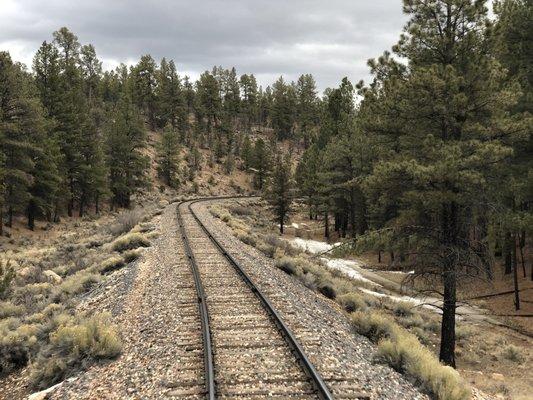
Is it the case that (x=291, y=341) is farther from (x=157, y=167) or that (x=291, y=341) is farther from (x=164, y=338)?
(x=157, y=167)

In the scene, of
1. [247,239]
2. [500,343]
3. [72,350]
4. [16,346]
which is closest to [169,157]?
[247,239]

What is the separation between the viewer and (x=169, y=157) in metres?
76.0

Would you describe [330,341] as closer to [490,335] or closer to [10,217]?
[490,335]

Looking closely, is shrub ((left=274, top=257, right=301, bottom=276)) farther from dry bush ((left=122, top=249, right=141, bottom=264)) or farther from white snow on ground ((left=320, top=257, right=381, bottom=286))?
white snow on ground ((left=320, top=257, right=381, bottom=286))

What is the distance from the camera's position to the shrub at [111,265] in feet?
58.4

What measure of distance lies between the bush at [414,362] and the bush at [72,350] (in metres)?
5.72

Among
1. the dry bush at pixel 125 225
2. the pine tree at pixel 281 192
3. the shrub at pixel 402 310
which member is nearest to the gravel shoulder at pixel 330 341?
the shrub at pixel 402 310

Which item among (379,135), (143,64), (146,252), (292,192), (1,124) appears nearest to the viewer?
(379,135)

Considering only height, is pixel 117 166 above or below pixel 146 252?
above

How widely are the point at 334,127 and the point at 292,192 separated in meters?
18.1

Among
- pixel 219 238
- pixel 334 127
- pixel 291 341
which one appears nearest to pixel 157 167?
pixel 334 127

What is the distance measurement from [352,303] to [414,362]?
5.71m

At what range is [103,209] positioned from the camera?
55.6 m

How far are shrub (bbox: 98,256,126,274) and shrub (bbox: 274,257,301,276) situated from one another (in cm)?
643
